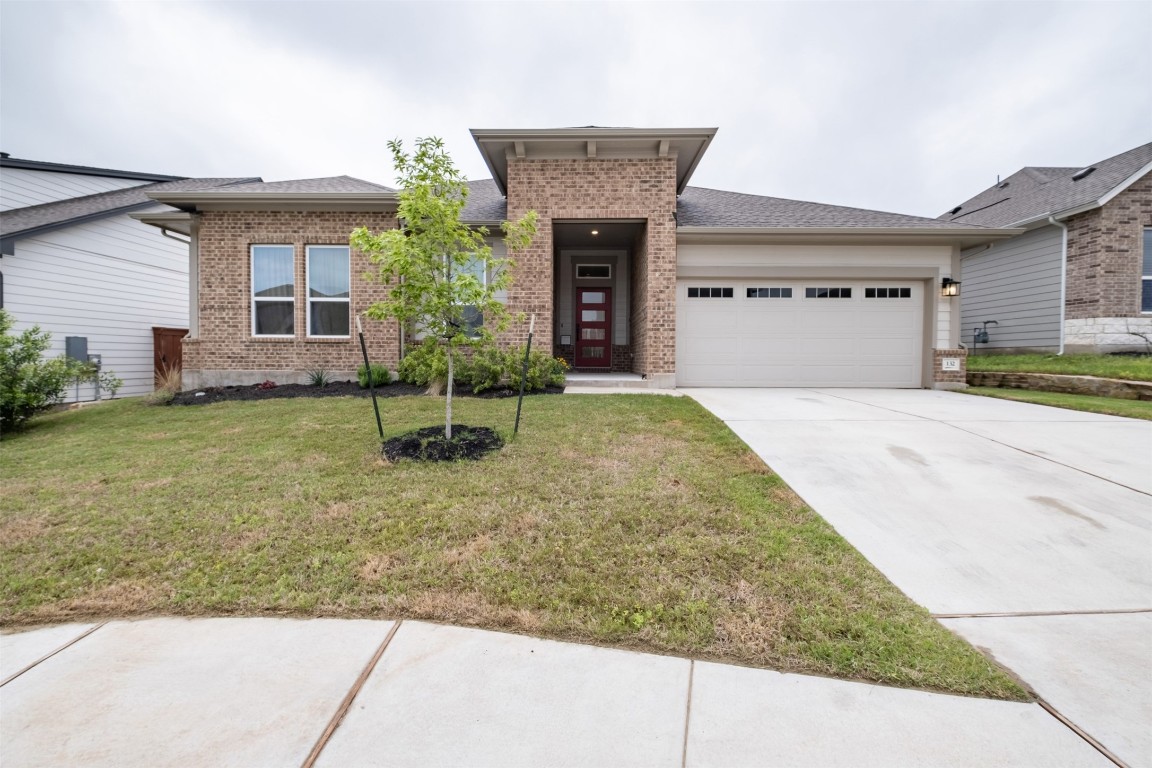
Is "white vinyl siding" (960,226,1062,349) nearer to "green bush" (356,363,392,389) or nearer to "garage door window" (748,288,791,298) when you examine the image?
"garage door window" (748,288,791,298)

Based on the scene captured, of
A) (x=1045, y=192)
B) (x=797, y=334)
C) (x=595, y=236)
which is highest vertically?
(x=1045, y=192)

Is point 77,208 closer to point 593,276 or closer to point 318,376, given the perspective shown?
point 318,376

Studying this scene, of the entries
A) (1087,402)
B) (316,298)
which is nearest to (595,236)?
(316,298)

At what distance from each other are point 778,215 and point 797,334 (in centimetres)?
273

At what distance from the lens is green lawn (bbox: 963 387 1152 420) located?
6.55 meters

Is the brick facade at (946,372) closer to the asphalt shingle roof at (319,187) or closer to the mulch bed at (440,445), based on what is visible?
the mulch bed at (440,445)

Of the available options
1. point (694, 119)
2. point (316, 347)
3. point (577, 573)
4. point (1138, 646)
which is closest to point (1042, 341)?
point (1138, 646)

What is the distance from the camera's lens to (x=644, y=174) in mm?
9523

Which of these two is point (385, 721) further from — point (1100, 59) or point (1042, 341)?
point (1100, 59)

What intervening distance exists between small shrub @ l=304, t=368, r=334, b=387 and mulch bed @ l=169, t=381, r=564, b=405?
0.12 metres

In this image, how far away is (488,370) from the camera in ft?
28.2

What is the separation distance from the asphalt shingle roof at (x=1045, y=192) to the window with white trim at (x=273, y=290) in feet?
59.9

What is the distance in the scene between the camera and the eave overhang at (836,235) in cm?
923

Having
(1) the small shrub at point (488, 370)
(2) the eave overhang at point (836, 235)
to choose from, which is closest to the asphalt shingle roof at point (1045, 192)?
(2) the eave overhang at point (836, 235)
